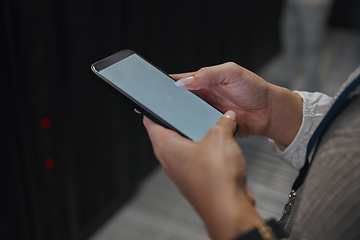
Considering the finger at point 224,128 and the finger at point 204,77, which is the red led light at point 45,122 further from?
the finger at point 224,128

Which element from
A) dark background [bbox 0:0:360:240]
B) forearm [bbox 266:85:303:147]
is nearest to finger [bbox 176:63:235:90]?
forearm [bbox 266:85:303:147]

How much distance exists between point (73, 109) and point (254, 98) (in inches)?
29.6

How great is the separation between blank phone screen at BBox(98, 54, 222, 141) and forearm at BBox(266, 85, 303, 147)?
16 centimetres

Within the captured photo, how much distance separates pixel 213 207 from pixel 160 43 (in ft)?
4.64

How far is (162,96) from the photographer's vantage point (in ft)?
2.65

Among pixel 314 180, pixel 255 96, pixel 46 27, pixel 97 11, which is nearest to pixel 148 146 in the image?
pixel 97 11

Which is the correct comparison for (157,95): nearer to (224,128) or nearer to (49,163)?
(224,128)

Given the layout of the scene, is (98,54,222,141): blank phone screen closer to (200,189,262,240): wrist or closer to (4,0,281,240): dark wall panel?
(4,0,281,240): dark wall panel

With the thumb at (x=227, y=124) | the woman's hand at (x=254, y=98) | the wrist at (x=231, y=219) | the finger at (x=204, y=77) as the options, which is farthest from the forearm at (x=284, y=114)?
the wrist at (x=231, y=219)

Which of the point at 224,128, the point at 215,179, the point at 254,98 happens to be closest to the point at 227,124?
the point at 224,128

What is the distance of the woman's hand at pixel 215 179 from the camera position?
48 centimetres

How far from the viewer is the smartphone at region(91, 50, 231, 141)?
743mm

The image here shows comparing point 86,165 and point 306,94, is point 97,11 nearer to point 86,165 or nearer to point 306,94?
point 86,165

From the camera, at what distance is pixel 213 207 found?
19.3 inches
